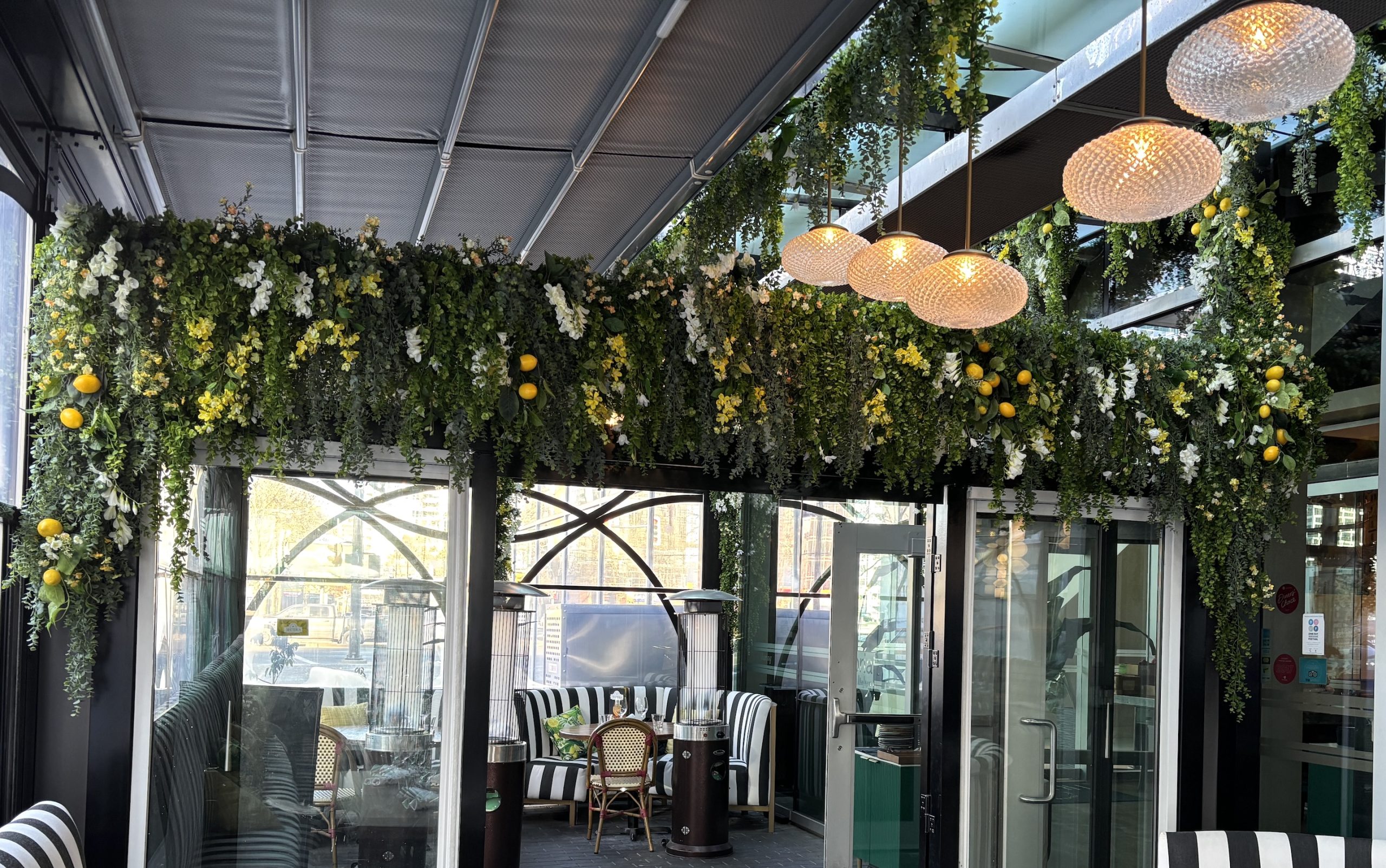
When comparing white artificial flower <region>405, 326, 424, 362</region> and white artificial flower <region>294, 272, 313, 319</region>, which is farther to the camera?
Answer: white artificial flower <region>405, 326, 424, 362</region>

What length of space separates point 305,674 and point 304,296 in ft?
5.46

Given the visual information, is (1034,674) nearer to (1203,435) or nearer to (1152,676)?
(1152,676)

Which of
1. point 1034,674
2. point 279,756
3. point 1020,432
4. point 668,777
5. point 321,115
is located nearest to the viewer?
point 321,115

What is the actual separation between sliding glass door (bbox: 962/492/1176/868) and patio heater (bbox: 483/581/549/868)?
9.85 feet

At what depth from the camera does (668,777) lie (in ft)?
31.6

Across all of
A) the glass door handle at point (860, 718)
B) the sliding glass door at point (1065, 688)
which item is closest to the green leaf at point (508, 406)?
the sliding glass door at point (1065, 688)

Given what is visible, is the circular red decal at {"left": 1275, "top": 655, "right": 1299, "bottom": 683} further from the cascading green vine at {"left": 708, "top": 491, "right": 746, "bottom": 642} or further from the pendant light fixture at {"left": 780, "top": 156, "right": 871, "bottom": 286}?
the cascading green vine at {"left": 708, "top": 491, "right": 746, "bottom": 642}

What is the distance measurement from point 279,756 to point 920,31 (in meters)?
3.88

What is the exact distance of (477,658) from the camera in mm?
5031

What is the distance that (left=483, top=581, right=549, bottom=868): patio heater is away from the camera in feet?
24.5

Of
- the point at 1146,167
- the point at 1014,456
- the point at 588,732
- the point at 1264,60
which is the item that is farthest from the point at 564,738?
the point at 1264,60

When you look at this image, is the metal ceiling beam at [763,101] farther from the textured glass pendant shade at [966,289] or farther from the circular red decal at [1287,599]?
the circular red decal at [1287,599]

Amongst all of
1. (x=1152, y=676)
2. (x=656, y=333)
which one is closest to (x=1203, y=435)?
(x=1152, y=676)

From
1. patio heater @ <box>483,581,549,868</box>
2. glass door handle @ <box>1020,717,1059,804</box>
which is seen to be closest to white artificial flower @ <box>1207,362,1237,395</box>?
glass door handle @ <box>1020,717,1059,804</box>
